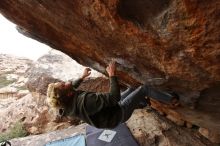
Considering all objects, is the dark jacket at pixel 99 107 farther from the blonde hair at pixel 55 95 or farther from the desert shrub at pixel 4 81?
the desert shrub at pixel 4 81

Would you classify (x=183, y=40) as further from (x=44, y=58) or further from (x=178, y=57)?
(x=44, y=58)

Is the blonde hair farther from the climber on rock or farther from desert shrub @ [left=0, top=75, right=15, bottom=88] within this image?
desert shrub @ [left=0, top=75, right=15, bottom=88]

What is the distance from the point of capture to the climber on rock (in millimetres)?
4950

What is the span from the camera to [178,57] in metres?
3.77

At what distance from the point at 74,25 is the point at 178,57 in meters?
1.73

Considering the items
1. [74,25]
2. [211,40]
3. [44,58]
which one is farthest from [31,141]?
[211,40]

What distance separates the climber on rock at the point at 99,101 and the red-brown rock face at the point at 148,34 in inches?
13.0

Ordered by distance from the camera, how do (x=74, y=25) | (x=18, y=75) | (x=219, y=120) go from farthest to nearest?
(x=18, y=75) → (x=219, y=120) → (x=74, y=25)

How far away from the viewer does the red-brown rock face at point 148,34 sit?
3092 millimetres

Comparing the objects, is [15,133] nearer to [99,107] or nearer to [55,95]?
[55,95]

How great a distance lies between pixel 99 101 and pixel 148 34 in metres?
1.76

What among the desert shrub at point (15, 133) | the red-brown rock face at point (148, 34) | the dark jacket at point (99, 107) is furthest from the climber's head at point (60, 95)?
the desert shrub at point (15, 133)

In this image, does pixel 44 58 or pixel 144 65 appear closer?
pixel 144 65

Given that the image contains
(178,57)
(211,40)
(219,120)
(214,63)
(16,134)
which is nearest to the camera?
(211,40)
